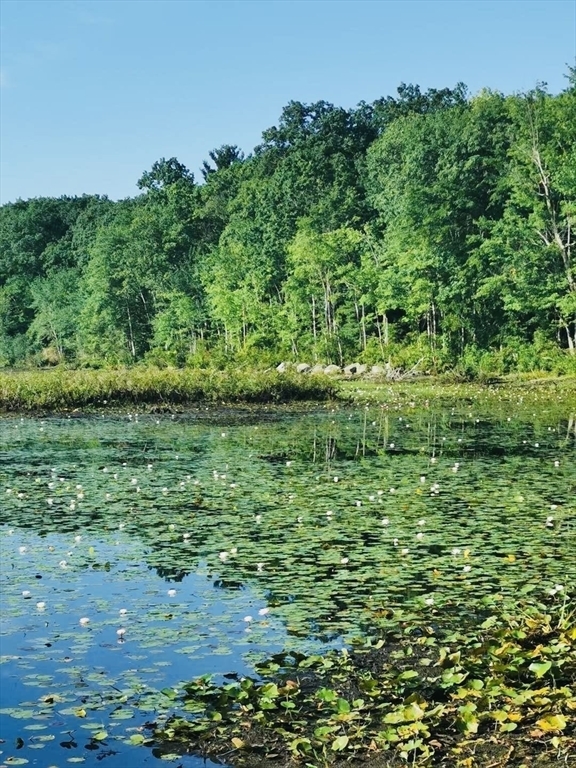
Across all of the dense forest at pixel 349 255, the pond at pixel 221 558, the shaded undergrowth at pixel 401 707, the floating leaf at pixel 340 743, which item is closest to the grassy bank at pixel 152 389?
the pond at pixel 221 558

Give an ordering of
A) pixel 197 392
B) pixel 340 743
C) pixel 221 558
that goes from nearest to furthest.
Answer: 1. pixel 340 743
2. pixel 221 558
3. pixel 197 392

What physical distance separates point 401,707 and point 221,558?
163 inches

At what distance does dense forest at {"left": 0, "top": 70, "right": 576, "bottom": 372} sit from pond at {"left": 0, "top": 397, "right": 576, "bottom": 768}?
24.0 metres

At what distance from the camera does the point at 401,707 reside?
5.86 metres

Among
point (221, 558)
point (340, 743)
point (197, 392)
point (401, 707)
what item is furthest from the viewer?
point (197, 392)

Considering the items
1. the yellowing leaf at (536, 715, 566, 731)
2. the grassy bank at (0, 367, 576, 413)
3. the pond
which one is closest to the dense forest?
the grassy bank at (0, 367, 576, 413)

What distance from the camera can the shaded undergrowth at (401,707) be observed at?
5504 mm

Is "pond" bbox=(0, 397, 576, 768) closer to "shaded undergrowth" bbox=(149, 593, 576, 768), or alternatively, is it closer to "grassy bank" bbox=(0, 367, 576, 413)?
"shaded undergrowth" bbox=(149, 593, 576, 768)

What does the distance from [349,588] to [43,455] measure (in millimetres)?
10894

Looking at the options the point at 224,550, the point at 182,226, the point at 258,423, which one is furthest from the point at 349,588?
the point at 182,226

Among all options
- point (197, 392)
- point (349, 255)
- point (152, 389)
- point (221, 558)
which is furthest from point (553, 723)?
point (349, 255)

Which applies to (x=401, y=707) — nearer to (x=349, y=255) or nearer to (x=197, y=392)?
(x=197, y=392)

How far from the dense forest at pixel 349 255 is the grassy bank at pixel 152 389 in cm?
1240

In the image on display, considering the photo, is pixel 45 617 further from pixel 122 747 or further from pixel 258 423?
pixel 258 423
